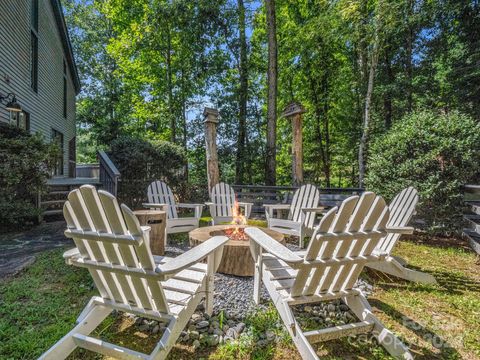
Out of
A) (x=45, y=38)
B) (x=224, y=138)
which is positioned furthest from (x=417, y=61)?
(x=45, y=38)

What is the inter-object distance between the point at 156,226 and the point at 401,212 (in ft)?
9.80

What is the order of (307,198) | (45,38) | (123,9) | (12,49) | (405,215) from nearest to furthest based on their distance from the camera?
1. (405,215)
2. (307,198)
3. (12,49)
4. (45,38)
5. (123,9)

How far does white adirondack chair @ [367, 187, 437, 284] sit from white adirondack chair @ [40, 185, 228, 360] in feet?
6.53

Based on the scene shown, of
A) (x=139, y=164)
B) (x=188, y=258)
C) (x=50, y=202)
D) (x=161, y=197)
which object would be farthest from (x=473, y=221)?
(x=50, y=202)

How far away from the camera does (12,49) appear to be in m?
6.92

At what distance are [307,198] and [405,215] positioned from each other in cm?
164

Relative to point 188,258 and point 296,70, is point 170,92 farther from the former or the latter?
point 188,258

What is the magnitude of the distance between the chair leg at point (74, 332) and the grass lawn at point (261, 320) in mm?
192

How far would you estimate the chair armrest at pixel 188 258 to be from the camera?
59.1 inches

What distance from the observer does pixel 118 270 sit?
1.60m

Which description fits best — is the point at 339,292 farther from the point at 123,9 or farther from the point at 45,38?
the point at 123,9

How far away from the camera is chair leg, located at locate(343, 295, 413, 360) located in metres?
1.68

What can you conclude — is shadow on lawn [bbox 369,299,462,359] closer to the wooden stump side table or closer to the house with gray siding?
the wooden stump side table

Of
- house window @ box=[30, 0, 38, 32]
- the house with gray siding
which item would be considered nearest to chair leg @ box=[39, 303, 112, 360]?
the house with gray siding
